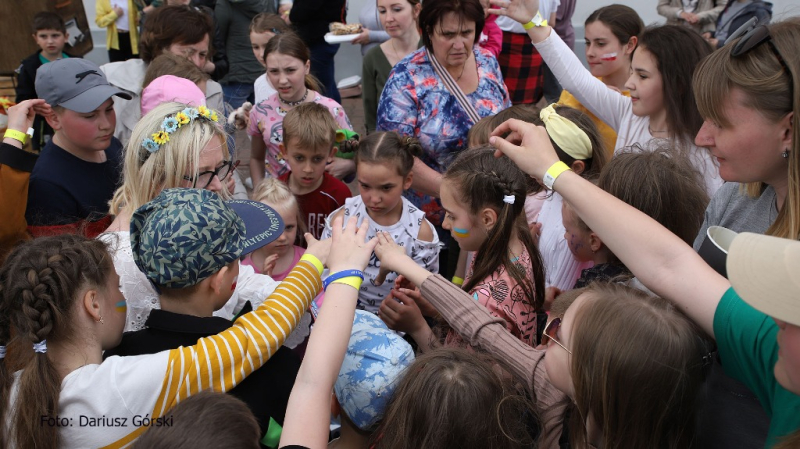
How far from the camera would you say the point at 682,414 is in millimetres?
1520

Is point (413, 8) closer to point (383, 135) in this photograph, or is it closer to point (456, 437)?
point (383, 135)

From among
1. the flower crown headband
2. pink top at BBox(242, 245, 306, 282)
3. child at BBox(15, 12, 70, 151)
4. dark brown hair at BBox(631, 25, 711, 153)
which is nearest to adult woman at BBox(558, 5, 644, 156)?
dark brown hair at BBox(631, 25, 711, 153)

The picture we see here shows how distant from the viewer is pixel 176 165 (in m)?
2.47

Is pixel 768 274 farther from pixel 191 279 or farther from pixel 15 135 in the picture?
pixel 15 135

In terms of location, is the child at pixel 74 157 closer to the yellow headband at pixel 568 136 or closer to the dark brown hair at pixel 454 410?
the dark brown hair at pixel 454 410

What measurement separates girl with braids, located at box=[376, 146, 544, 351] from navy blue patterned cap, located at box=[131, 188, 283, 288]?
766mm

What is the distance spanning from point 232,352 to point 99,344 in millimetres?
367

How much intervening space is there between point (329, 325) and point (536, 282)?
3.64 feet

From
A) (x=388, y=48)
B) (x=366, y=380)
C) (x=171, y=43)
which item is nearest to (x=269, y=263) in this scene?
(x=366, y=380)

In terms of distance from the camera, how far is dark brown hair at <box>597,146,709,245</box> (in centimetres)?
213

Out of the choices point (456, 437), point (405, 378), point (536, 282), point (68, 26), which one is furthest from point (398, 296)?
point (68, 26)

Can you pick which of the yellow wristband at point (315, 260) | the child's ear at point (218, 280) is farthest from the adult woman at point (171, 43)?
the child's ear at point (218, 280)

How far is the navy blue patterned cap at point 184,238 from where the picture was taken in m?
1.69

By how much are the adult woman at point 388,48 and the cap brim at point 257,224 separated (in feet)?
8.42
